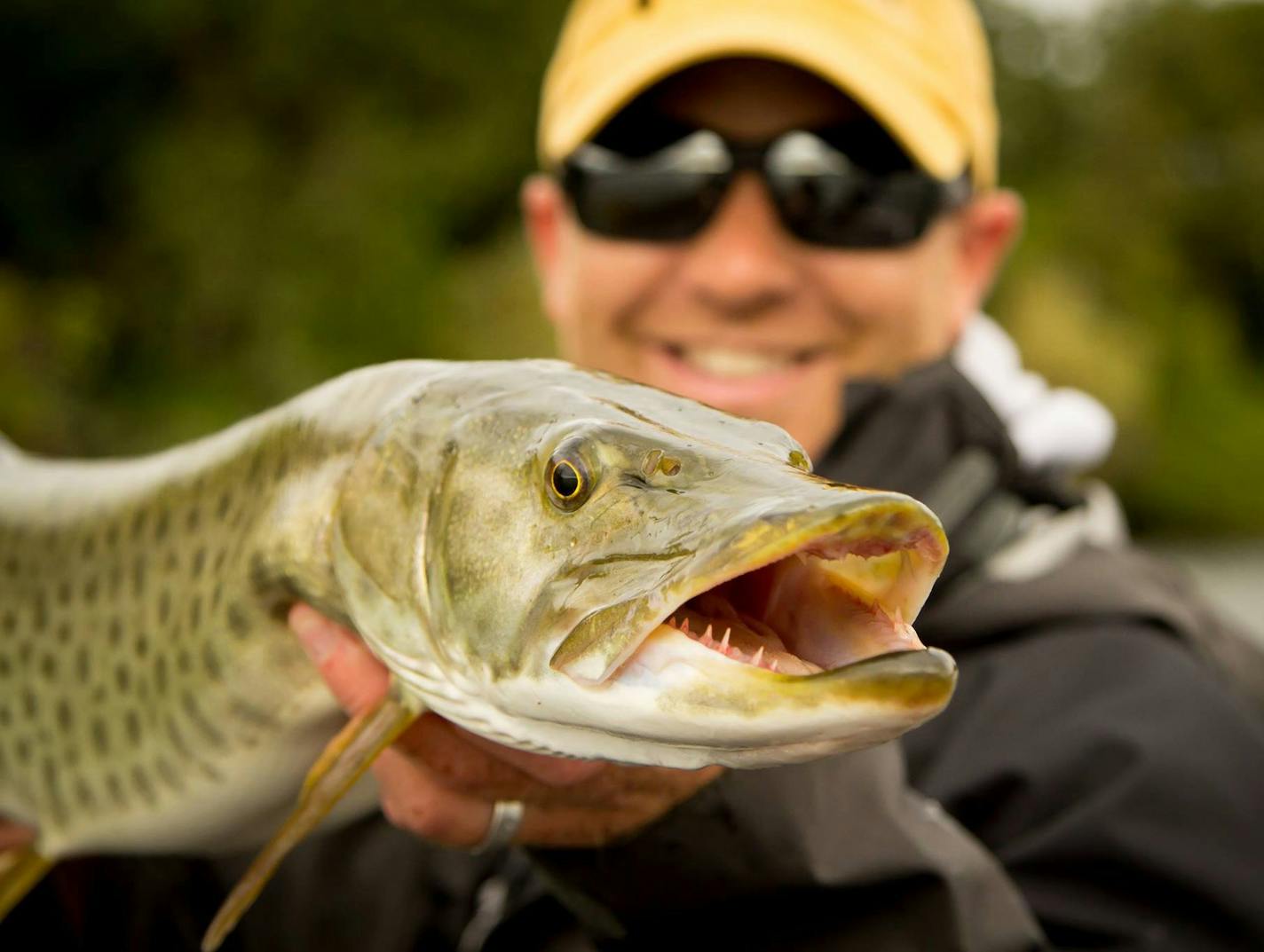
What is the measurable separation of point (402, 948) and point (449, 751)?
2.14 ft

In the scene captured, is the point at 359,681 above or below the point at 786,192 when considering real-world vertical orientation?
below

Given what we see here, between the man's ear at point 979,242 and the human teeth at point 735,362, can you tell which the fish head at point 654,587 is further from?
the man's ear at point 979,242

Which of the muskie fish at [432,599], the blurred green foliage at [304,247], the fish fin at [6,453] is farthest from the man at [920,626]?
the blurred green foliage at [304,247]

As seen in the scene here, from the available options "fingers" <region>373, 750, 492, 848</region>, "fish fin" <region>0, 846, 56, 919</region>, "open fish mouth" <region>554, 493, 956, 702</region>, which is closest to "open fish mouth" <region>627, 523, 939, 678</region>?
"open fish mouth" <region>554, 493, 956, 702</region>

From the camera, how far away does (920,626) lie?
1.99 meters

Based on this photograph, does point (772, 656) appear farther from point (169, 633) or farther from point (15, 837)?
point (15, 837)

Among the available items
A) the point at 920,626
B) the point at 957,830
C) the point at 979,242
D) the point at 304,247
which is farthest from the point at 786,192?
the point at 304,247

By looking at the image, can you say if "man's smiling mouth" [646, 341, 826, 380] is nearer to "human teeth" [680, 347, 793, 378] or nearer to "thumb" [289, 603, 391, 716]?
"human teeth" [680, 347, 793, 378]

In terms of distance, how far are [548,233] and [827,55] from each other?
0.89m

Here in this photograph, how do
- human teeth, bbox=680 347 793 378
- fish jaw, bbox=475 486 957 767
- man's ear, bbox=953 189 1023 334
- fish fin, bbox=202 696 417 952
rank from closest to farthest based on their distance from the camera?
fish jaw, bbox=475 486 957 767
fish fin, bbox=202 696 417 952
human teeth, bbox=680 347 793 378
man's ear, bbox=953 189 1023 334

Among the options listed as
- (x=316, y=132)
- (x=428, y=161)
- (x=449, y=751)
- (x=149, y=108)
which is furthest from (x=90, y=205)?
(x=449, y=751)

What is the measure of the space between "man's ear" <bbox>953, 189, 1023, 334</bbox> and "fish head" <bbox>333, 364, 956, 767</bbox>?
1582 mm

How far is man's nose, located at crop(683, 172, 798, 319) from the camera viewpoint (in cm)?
240

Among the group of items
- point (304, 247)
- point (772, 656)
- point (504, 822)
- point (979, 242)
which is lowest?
point (304, 247)
